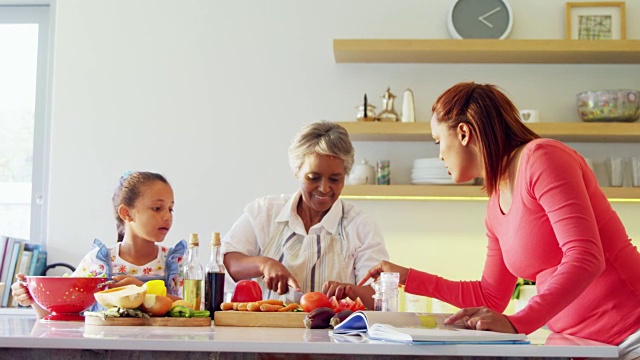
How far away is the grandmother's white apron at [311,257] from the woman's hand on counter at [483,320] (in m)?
1.18

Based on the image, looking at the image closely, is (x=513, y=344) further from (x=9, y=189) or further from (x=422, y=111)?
(x=9, y=189)

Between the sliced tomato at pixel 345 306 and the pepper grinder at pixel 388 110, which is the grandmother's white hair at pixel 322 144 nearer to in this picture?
the sliced tomato at pixel 345 306

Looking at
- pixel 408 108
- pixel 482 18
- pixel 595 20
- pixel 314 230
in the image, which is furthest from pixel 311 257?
pixel 595 20

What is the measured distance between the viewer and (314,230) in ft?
9.05

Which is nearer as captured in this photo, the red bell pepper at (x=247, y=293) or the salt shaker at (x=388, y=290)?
the salt shaker at (x=388, y=290)

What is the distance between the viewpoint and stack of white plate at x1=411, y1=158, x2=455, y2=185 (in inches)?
154

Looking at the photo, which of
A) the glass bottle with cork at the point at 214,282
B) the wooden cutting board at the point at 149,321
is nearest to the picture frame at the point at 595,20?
the glass bottle with cork at the point at 214,282

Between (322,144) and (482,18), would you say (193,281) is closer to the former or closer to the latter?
(322,144)

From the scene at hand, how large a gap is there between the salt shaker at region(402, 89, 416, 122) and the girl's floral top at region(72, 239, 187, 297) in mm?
1627

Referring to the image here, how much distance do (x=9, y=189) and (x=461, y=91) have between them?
3.15 metres

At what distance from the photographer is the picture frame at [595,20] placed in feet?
13.4

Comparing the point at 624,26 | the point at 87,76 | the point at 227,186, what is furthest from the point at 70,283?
the point at 624,26

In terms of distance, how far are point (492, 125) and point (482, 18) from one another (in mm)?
Answer: 2383

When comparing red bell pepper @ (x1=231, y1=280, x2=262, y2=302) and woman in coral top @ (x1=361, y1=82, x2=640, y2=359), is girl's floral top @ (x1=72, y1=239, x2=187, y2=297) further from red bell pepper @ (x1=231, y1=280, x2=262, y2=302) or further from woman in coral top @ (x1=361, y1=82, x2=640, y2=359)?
woman in coral top @ (x1=361, y1=82, x2=640, y2=359)
